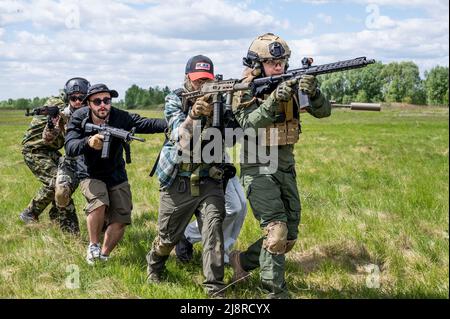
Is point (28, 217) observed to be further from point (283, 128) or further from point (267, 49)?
point (267, 49)

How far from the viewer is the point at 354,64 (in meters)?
5.33

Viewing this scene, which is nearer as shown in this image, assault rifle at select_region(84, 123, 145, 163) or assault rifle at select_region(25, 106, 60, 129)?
assault rifle at select_region(84, 123, 145, 163)

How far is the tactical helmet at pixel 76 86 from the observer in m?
7.55

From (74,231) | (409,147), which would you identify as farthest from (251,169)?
(409,147)

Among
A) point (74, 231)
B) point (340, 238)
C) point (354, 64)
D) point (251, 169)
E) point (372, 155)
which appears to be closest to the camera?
point (354, 64)

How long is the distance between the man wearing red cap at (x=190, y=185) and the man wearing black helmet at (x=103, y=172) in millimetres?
1016

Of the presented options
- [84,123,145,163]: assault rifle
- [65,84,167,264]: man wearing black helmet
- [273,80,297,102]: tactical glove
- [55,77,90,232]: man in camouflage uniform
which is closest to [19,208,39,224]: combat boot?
[55,77,90,232]: man in camouflage uniform

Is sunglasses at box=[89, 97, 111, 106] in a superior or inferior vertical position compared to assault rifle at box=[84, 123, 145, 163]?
superior

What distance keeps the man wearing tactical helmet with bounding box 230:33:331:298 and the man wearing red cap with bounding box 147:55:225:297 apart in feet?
1.32

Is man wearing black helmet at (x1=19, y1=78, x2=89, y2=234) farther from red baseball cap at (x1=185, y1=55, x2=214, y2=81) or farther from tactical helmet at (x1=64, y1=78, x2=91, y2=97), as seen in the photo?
red baseball cap at (x1=185, y1=55, x2=214, y2=81)

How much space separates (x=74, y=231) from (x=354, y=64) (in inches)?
191

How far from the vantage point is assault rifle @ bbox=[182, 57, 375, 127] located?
5.34 metres

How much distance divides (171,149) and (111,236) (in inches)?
67.1
